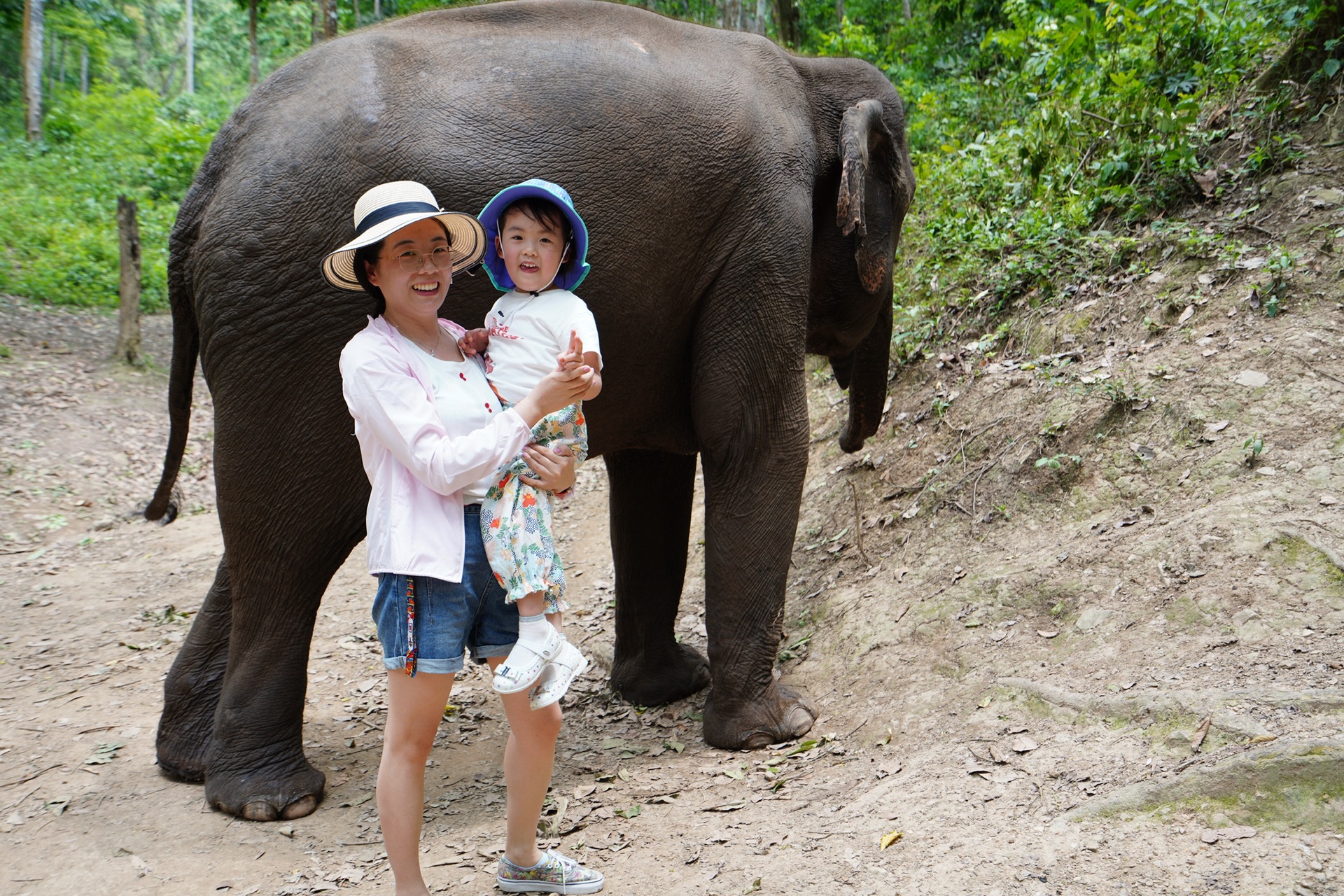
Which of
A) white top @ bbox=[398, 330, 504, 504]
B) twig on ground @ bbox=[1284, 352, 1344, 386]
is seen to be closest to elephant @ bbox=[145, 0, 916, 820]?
white top @ bbox=[398, 330, 504, 504]

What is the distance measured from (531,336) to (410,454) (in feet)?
1.68

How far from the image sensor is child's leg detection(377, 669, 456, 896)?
2.81 m

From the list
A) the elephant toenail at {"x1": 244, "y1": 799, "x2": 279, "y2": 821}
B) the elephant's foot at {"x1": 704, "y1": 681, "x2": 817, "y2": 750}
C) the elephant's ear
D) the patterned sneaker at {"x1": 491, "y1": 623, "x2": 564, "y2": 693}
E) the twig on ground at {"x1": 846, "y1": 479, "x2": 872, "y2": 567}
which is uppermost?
the elephant's ear

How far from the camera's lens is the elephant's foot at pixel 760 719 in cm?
449

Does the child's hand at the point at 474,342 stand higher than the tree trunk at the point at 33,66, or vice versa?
the tree trunk at the point at 33,66

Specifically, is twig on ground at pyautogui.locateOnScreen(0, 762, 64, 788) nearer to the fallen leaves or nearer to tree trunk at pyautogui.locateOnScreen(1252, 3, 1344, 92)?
the fallen leaves

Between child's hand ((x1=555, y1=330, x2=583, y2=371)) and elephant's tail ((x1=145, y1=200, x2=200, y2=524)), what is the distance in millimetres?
1969

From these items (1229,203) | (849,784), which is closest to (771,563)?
(849,784)

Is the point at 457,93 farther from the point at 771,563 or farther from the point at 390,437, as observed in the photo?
the point at 771,563

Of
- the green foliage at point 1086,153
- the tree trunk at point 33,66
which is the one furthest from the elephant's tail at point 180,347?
the tree trunk at point 33,66

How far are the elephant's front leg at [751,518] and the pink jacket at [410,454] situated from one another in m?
1.92

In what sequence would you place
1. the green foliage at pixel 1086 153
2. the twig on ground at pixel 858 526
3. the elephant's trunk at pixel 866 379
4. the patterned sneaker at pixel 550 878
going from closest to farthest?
the patterned sneaker at pixel 550 878
the elephant's trunk at pixel 866 379
the twig on ground at pixel 858 526
the green foliage at pixel 1086 153

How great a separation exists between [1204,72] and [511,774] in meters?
6.43

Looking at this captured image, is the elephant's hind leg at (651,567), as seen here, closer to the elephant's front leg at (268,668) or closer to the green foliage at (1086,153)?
the elephant's front leg at (268,668)
